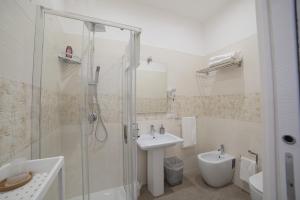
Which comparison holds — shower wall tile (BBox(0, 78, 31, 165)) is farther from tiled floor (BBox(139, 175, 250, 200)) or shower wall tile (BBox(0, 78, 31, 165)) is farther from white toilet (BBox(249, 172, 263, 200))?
white toilet (BBox(249, 172, 263, 200))

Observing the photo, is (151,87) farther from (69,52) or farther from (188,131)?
(69,52)

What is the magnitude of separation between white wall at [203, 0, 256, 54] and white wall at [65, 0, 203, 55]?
0.17 meters

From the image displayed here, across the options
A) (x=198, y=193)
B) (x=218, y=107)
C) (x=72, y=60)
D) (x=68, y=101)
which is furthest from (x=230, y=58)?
(x=68, y=101)

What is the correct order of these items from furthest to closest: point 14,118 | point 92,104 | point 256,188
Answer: point 92,104
point 256,188
point 14,118

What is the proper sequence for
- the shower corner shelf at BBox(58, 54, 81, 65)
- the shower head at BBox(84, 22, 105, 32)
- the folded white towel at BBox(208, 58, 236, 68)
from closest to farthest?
the shower head at BBox(84, 22, 105, 32), the shower corner shelf at BBox(58, 54, 81, 65), the folded white towel at BBox(208, 58, 236, 68)

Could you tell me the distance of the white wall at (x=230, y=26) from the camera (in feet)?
5.98

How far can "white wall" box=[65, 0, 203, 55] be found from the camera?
1.84 metres

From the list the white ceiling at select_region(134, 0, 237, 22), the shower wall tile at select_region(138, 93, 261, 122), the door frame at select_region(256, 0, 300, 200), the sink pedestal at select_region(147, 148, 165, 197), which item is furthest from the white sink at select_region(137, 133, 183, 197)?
the white ceiling at select_region(134, 0, 237, 22)

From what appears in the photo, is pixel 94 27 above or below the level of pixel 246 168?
above

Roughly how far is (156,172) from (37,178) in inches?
58.2

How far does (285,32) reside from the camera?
450mm

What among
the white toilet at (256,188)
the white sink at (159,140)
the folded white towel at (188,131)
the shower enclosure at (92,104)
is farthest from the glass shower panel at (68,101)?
the white toilet at (256,188)

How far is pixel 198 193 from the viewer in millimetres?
1854

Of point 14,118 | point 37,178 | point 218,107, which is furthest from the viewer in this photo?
point 218,107
